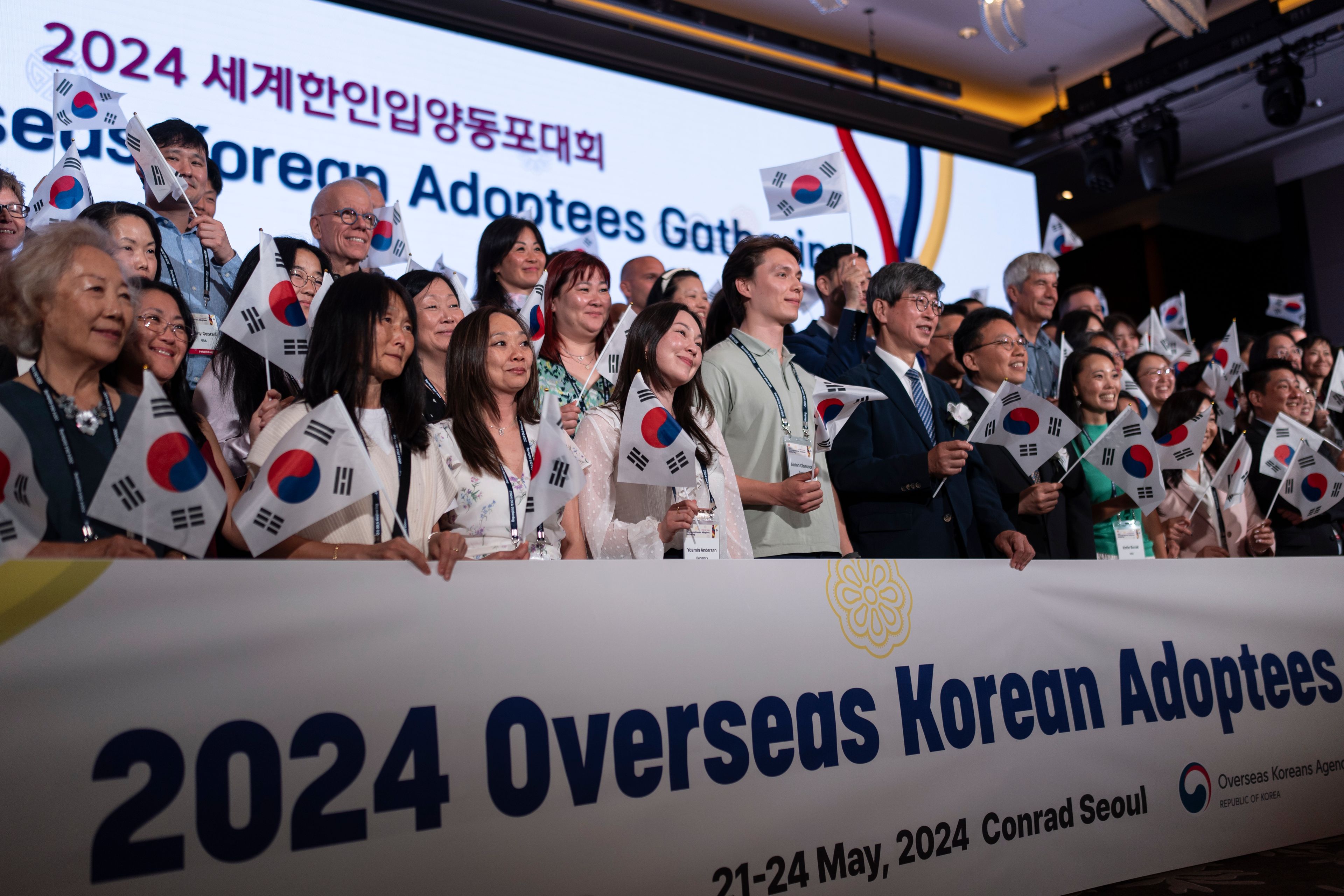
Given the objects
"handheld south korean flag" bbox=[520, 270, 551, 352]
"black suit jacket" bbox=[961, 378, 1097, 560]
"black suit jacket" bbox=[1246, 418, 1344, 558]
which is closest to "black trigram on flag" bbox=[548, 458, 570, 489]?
"handheld south korean flag" bbox=[520, 270, 551, 352]

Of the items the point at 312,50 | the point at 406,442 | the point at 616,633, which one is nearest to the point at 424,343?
the point at 406,442

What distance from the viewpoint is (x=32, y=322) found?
1.98 meters

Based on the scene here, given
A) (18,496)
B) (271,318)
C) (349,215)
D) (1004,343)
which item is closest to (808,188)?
(1004,343)

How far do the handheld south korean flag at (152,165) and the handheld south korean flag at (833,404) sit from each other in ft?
6.99

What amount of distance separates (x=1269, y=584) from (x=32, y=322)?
131 inches

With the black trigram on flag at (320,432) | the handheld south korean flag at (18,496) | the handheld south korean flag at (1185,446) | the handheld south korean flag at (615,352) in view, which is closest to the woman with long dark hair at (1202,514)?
the handheld south korean flag at (1185,446)

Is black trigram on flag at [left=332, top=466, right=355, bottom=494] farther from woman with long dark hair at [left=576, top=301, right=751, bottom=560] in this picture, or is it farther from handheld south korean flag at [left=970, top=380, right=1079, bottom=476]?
handheld south korean flag at [left=970, top=380, right=1079, bottom=476]

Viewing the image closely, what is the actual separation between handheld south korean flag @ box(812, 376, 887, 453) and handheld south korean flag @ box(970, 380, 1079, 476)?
36 cm

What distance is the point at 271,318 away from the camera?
8.68 feet

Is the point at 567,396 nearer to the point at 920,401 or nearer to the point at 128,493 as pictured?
the point at 920,401

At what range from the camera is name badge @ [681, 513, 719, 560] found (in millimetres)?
2475

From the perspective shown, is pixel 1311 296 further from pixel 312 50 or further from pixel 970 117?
pixel 312 50

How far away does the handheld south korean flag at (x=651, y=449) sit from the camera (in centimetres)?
241

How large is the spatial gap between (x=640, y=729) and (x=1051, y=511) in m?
2.01
